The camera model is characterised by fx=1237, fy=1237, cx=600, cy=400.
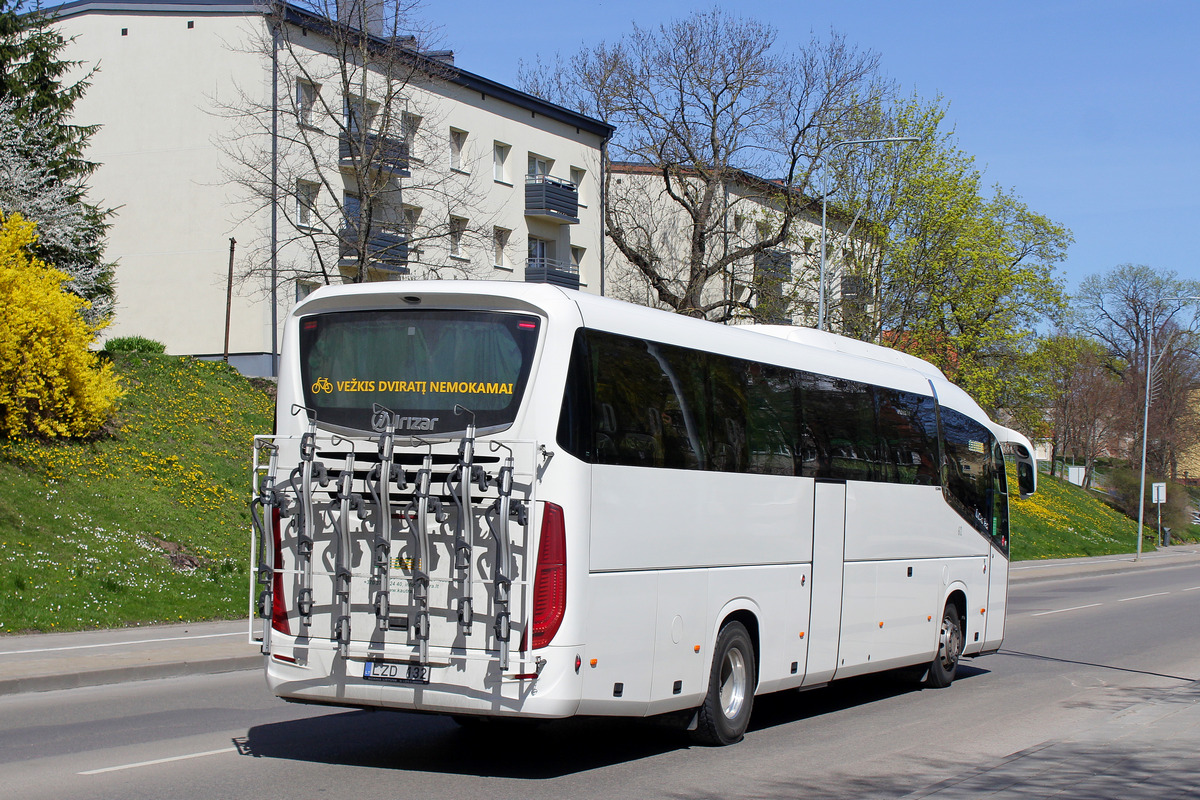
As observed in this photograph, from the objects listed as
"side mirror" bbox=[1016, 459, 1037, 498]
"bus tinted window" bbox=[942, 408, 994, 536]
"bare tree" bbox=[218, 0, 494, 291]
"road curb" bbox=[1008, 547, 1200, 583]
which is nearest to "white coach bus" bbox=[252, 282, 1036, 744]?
"bus tinted window" bbox=[942, 408, 994, 536]

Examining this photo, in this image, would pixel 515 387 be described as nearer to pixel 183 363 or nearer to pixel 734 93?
pixel 183 363

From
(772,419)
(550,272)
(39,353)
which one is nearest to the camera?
(772,419)

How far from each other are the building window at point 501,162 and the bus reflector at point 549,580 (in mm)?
38790

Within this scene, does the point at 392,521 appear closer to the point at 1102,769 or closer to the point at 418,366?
the point at 418,366

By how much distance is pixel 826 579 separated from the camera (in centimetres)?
1080

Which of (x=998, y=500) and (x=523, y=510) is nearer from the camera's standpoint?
(x=523, y=510)

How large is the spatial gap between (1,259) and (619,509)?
15590 mm

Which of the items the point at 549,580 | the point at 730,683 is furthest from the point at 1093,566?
the point at 549,580

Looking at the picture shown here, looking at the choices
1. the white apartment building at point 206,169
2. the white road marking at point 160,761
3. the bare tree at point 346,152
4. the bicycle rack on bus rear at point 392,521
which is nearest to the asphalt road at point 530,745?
the white road marking at point 160,761

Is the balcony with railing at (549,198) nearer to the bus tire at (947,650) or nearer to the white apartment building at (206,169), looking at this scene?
the white apartment building at (206,169)

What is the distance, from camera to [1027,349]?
4541 centimetres

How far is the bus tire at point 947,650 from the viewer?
13.4m

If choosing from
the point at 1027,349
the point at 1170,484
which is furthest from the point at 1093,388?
the point at 1027,349

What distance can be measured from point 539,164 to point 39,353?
29.5 meters
